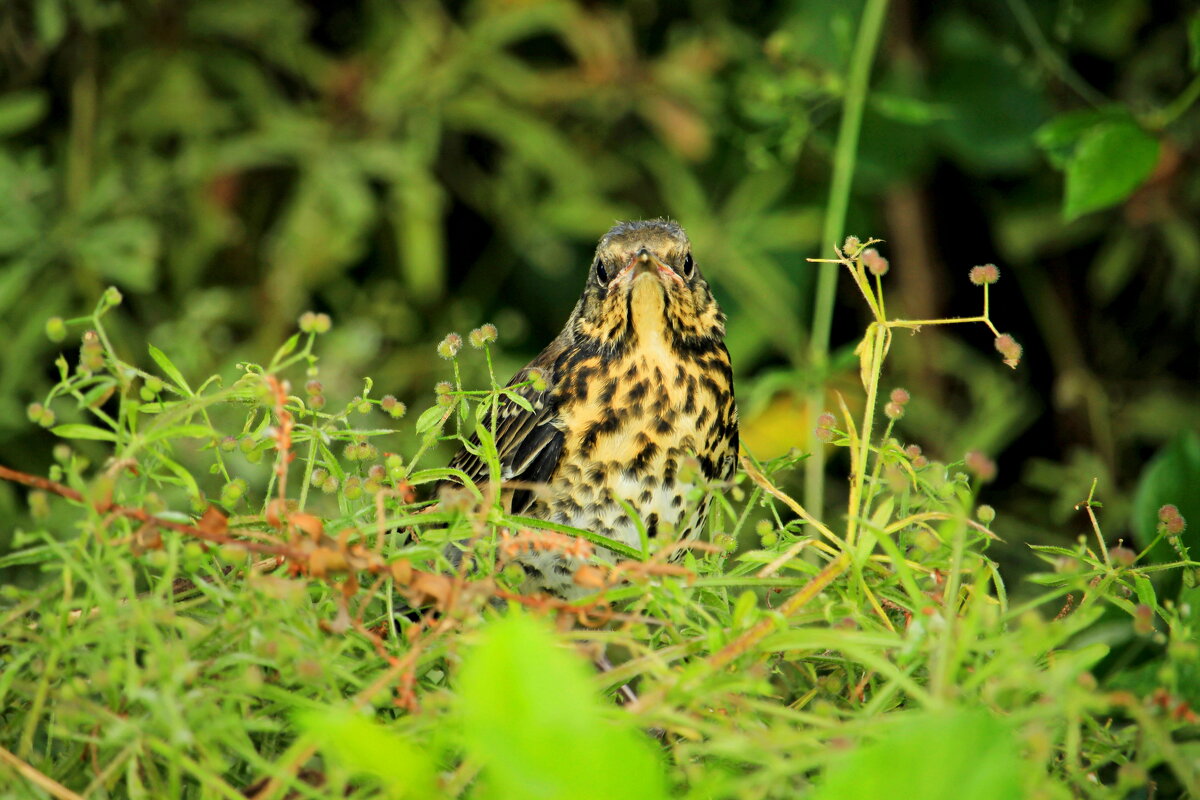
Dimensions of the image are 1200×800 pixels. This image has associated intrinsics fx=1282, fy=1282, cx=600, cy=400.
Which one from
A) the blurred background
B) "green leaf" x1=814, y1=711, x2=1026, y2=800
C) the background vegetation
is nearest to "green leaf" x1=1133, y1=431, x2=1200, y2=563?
the background vegetation

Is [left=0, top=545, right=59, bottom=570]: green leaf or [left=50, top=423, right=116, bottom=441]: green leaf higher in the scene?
[left=50, top=423, right=116, bottom=441]: green leaf

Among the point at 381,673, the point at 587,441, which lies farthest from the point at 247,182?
the point at 381,673

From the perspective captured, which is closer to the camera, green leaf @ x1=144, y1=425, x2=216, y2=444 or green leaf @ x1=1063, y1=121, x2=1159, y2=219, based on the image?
green leaf @ x1=144, y1=425, x2=216, y2=444

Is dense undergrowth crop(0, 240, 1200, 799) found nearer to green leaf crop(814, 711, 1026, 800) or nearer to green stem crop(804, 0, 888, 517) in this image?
green leaf crop(814, 711, 1026, 800)

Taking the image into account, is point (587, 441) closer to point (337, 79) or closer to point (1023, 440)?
point (337, 79)

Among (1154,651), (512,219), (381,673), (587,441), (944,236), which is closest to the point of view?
(381,673)

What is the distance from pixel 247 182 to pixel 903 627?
2194 mm

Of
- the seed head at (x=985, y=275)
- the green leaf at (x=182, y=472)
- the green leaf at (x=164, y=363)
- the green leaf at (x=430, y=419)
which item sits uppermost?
the seed head at (x=985, y=275)

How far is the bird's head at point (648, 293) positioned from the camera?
167 centimetres

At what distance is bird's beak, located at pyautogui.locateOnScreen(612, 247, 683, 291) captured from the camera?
163 cm

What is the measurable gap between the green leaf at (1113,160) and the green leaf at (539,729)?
1.09m

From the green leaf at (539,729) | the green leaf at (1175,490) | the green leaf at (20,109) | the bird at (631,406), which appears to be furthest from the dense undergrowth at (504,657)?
the green leaf at (20,109)

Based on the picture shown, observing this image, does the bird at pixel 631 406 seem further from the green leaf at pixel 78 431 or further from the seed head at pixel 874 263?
the green leaf at pixel 78 431

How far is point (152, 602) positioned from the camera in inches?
29.6
